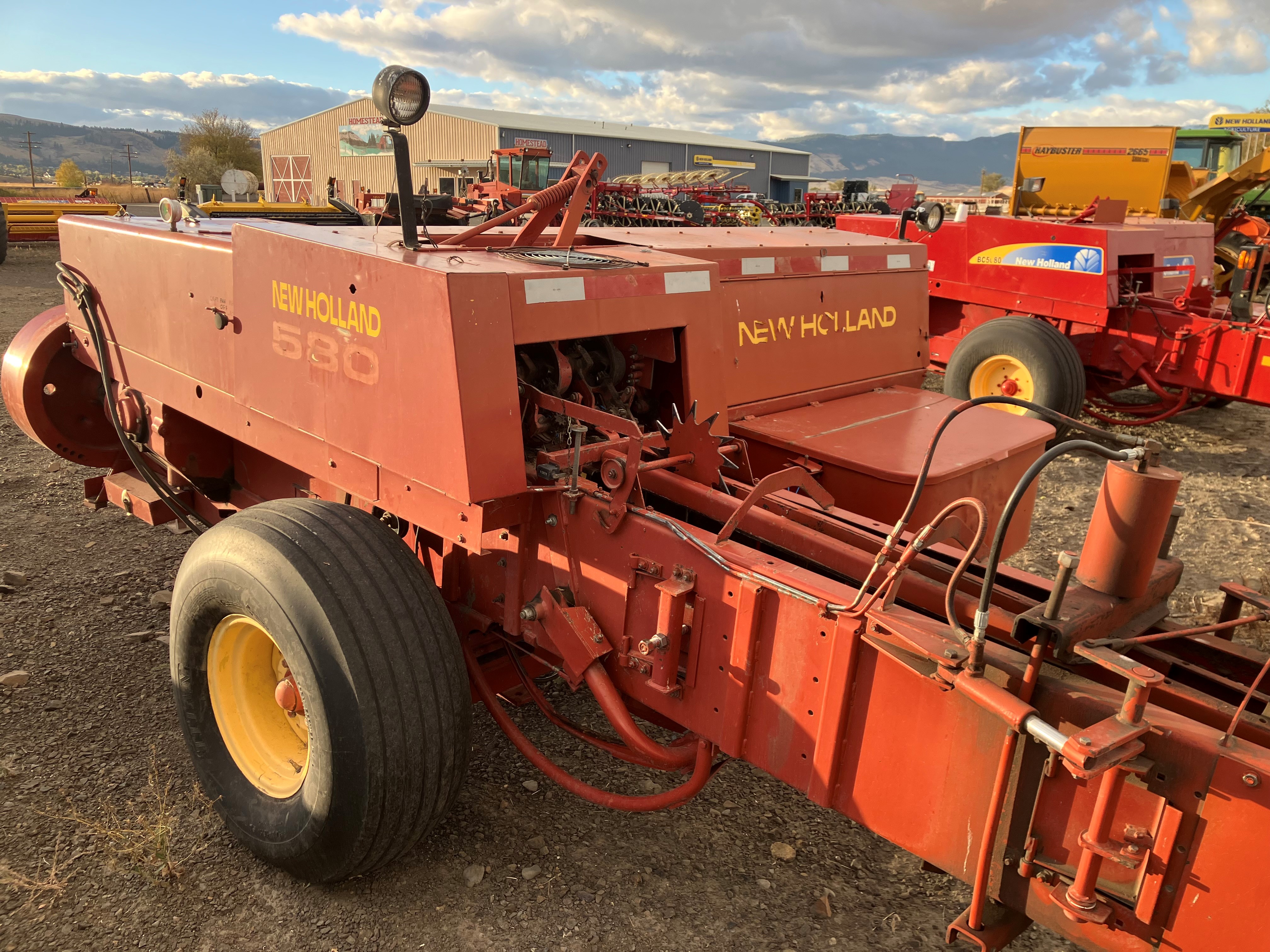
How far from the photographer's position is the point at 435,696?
240cm

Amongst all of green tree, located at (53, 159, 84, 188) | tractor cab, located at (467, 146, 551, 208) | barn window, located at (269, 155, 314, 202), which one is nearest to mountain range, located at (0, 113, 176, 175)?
green tree, located at (53, 159, 84, 188)

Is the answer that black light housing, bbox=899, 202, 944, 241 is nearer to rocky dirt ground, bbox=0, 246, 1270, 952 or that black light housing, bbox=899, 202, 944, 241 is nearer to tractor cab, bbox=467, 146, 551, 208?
rocky dirt ground, bbox=0, 246, 1270, 952

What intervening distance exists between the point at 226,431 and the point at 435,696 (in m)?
1.51

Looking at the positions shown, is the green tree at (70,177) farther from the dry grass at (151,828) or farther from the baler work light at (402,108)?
the baler work light at (402,108)

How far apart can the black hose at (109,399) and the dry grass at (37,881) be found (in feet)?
5.62

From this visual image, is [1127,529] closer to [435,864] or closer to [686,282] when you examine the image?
[686,282]

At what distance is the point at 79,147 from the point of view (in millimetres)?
171375

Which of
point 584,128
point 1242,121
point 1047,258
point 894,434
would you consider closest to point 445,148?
point 584,128

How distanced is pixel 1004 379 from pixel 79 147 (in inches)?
8072

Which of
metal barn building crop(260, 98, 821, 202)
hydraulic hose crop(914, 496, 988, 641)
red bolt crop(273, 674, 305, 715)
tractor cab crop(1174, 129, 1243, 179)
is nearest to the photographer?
hydraulic hose crop(914, 496, 988, 641)

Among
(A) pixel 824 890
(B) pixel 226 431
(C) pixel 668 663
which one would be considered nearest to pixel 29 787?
(B) pixel 226 431

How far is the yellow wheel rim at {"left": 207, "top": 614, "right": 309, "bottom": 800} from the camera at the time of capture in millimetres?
2762

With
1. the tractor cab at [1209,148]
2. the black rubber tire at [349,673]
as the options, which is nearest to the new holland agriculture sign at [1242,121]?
the tractor cab at [1209,148]

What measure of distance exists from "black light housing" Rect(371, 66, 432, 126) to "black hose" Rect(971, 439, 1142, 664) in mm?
1738
